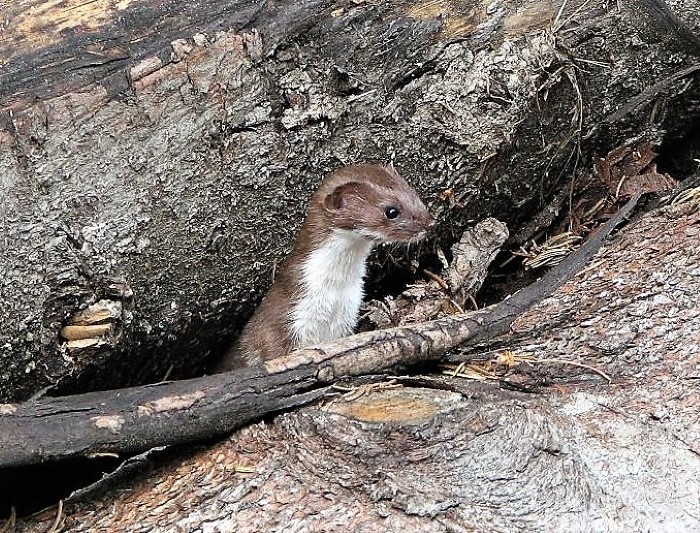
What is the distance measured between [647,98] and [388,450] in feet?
7.71

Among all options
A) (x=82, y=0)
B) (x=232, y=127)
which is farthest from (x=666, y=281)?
(x=82, y=0)

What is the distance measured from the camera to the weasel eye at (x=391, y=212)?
3.80m

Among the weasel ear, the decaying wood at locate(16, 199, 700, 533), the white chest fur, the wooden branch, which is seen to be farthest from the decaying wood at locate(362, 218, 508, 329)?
the decaying wood at locate(16, 199, 700, 533)

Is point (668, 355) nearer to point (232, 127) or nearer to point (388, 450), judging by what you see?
point (388, 450)

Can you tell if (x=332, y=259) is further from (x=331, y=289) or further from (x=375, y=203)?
(x=375, y=203)

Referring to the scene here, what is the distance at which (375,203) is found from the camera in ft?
12.5

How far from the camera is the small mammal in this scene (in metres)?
3.75

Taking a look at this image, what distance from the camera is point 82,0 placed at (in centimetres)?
314

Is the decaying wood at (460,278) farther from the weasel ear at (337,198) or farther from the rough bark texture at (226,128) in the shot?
the weasel ear at (337,198)

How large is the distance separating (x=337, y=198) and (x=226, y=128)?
2.17 ft

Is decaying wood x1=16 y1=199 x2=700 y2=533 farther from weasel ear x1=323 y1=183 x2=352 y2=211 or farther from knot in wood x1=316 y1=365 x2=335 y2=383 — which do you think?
weasel ear x1=323 y1=183 x2=352 y2=211

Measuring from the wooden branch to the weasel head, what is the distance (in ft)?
2.86

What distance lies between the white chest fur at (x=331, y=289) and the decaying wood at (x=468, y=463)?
55.8 inches

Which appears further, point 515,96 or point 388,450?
point 515,96
